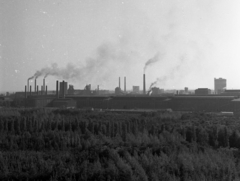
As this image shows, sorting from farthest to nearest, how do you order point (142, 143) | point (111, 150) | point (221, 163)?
point (142, 143) → point (111, 150) → point (221, 163)

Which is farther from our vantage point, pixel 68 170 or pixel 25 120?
pixel 25 120

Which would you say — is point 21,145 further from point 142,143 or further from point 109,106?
point 109,106

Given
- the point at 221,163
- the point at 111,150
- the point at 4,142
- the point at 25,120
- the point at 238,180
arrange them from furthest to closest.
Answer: the point at 25,120 → the point at 4,142 → the point at 111,150 → the point at 221,163 → the point at 238,180

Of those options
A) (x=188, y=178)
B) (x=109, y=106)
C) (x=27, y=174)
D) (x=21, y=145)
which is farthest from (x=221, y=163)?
(x=109, y=106)

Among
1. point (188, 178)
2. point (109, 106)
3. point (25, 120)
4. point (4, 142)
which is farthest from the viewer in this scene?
point (109, 106)

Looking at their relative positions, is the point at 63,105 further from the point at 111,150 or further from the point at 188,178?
the point at 188,178

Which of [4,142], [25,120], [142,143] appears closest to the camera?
[142,143]

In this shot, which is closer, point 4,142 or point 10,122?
point 4,142

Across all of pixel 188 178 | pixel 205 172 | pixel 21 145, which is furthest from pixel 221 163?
pixel 21 145
